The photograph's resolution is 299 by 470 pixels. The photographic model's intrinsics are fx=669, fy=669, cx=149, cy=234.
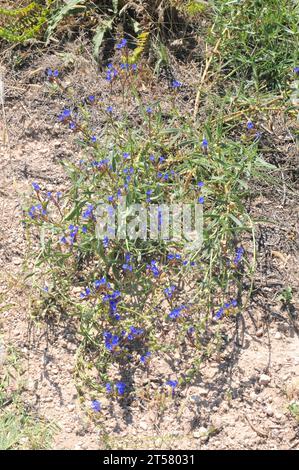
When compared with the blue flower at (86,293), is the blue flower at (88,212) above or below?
above

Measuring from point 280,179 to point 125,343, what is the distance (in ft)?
4.70

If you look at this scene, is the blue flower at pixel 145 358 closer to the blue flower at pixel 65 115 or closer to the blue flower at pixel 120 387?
the blue flower at pixel 120 387

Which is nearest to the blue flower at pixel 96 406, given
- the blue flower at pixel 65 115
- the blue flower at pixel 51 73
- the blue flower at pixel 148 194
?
the blue flower at pixel 148 194

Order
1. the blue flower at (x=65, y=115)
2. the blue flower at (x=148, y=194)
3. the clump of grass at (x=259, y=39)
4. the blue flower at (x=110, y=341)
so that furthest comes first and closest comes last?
the clump of grass at (x=259, y=39)
the blue flower at (x=65, y=115)
the blue flower at (x=148, y=194)
the blue flower at (x=110, y=341)

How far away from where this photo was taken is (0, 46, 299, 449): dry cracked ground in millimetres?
3434

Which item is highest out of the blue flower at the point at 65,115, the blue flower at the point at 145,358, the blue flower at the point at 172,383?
the blue flower at the point at 65,115

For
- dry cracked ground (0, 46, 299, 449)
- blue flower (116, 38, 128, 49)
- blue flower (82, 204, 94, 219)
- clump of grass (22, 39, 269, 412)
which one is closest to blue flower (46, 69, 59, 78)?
clump of grass (22, 39, 269, 412)

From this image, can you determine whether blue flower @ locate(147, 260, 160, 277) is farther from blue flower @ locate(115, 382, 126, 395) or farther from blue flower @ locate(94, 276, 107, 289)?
blue flower @ locate(115, 382, 126, 395)

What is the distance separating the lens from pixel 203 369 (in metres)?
3.62

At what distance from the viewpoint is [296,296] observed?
3.81 m

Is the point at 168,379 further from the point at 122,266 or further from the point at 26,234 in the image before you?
the point at 26,234

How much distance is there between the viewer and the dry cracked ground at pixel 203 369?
11.3 feet

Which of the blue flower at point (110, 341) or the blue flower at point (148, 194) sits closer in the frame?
the blue flower at point (110, 341)

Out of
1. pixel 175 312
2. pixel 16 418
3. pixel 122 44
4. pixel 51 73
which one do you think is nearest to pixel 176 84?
pixel 122 44
